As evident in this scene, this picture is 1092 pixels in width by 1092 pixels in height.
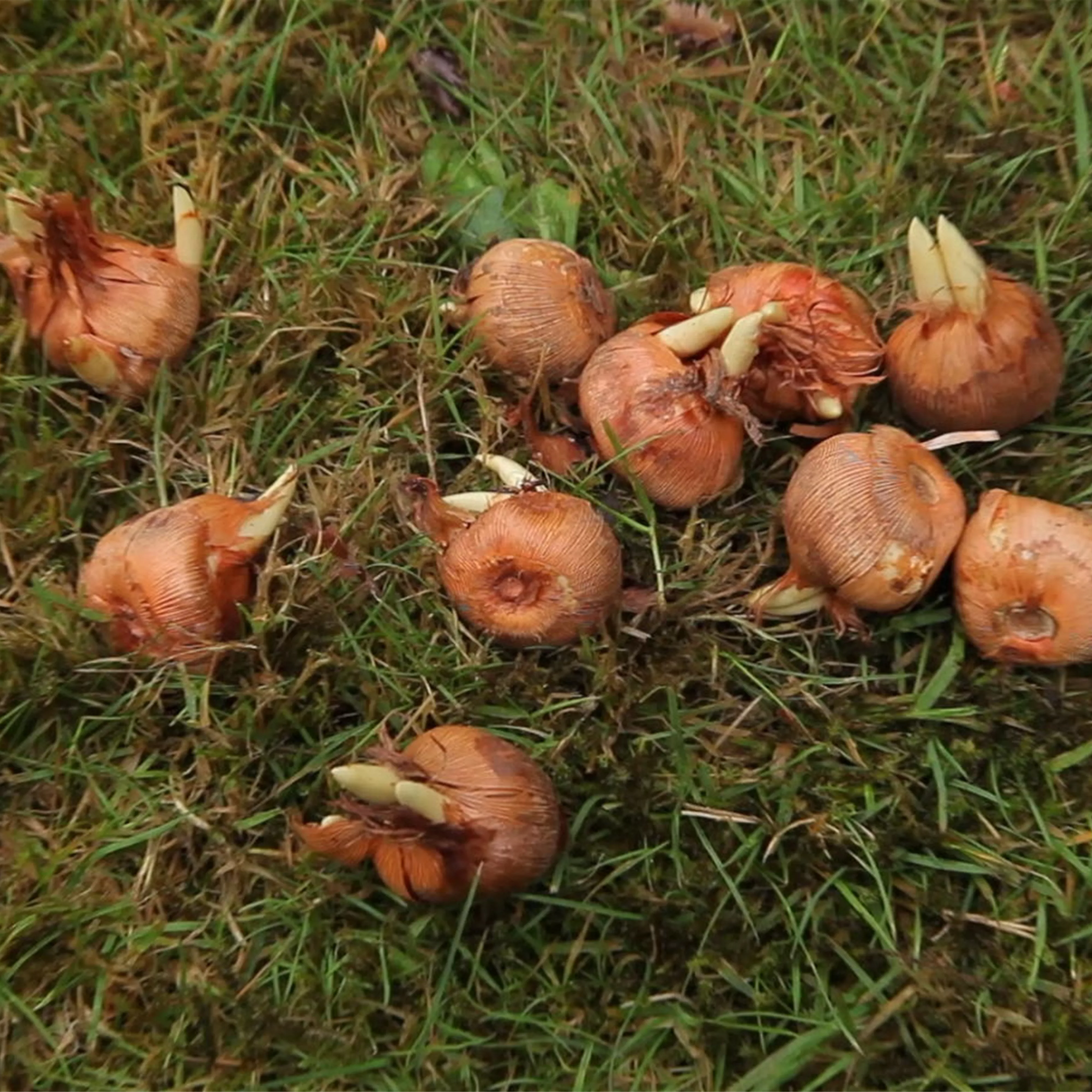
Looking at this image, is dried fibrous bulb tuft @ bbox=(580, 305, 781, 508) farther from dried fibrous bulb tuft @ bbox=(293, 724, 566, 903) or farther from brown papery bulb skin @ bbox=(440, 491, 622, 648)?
dried fibrous bulb tuft @ bbox=(293, 724, 566, 903)

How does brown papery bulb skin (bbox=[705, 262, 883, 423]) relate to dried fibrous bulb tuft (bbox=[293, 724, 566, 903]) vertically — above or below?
above

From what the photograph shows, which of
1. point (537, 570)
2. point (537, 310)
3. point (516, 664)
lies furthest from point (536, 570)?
point (537, 310)

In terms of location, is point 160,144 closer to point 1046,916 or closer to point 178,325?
point 178,325

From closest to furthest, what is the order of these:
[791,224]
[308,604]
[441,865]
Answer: [441,865] → [308,604] → [791,224]

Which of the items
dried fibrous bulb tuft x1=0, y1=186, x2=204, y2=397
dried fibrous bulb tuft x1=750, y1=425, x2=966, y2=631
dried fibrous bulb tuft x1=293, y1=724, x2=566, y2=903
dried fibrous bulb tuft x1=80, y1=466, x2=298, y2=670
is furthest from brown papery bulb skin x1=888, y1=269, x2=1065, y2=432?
dried fibrous bulb tuft x1=0, y1=186, x2=204, y2=397

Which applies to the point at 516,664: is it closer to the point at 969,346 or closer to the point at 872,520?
the point at 872,520

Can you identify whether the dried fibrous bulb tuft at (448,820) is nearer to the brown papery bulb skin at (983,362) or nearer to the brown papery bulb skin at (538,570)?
the brown papery bulb skin at (538,570)

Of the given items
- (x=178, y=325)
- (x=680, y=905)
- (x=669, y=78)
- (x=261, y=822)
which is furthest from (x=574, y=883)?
(x=669, y=78)
